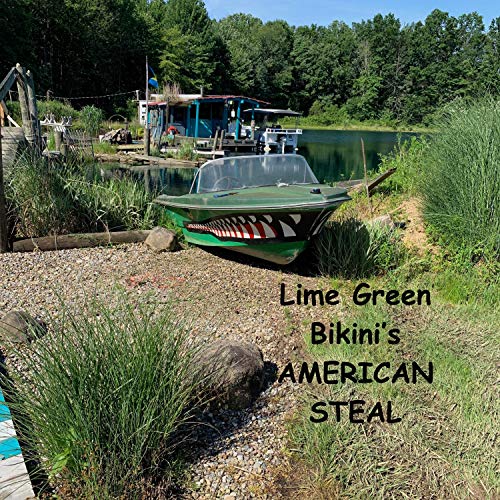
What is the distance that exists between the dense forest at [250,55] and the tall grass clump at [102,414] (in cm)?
2872

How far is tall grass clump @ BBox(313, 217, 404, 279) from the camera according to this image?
608 centimetres

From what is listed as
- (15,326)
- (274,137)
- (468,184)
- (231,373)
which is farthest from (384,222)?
(274,137)

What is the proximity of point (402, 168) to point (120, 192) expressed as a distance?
526cm

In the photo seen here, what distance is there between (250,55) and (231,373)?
68831 millimetres

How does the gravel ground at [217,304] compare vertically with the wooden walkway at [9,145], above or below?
below

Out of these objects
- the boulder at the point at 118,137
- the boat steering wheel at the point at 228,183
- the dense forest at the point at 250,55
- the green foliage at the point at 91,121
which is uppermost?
the dense forest at the point at 250,55

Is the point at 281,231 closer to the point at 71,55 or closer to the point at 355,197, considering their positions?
the point at 355,197

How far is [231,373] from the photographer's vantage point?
3.37 metres

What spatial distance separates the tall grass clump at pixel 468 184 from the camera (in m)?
5.91

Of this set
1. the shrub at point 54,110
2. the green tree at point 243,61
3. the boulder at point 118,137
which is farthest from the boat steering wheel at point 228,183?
the green tree at point 243,61

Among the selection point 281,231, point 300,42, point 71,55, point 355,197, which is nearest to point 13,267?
point 281,231

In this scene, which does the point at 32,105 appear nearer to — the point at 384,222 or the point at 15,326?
the point at 15,326

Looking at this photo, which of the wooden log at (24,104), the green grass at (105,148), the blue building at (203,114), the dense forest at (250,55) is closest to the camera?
the wooden log at (24,104)

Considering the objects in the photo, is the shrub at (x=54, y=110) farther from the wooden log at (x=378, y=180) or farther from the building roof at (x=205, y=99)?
the wooden log at (x=378, y=180)
